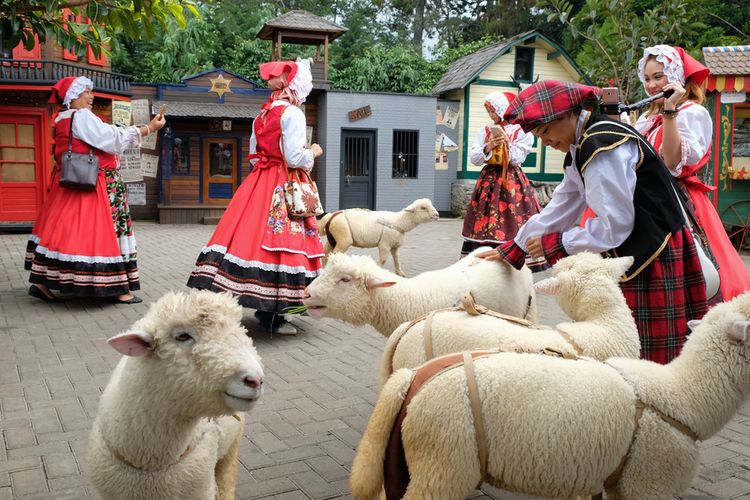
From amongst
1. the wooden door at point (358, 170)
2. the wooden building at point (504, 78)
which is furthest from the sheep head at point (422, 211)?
the wooden building at point (504, 78)

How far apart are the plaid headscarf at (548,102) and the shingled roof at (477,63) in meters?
17.0

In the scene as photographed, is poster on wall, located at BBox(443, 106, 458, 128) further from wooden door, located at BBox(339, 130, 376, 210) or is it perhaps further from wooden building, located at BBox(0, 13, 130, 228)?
wooden building, located at BBox(0, 13, 130, 228)

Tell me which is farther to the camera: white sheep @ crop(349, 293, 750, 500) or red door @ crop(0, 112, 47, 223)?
red door @ crop(0, 112, 47, 223)

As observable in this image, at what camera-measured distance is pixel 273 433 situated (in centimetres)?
371

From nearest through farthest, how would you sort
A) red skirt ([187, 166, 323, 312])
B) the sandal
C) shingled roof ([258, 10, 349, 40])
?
red skirt ([187, 166, 323, 312]) < the sandal < shingled roof ([258, 10, 349, 40])

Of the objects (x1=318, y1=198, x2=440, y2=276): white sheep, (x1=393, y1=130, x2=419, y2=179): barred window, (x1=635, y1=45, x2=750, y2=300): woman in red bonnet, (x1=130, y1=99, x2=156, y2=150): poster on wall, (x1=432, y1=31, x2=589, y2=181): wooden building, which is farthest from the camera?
(x1=432, y1=31, x2=589, y2=181): wooden building

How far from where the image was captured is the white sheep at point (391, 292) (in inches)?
141

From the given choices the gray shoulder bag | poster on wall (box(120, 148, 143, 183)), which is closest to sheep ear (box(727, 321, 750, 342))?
the gray shoulder bag

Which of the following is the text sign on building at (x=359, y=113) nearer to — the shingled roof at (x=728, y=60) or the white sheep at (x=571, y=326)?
the shingled roof at (x=728, y=60)

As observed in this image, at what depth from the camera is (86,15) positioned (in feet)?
17.6

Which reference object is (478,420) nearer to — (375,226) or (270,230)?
(270,230)

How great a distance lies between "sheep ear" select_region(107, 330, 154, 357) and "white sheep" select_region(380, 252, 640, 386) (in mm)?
1181

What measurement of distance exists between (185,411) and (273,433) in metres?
1.64

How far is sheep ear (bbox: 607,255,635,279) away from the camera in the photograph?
273cm
